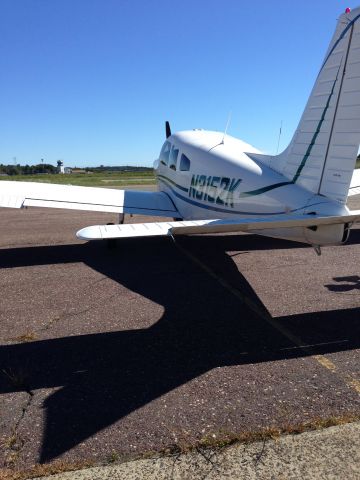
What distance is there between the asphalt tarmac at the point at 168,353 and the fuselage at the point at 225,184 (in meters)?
1.25

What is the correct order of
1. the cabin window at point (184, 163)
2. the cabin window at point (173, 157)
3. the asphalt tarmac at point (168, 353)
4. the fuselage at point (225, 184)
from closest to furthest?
the asphalt tarmac at point (168, 353)
the fuselage at point (225, 184)
the cabin window at point (184, 163)
the cabin window at point (173, 157)

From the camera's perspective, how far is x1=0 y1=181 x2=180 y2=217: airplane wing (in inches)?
396

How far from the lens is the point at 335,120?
229 inches

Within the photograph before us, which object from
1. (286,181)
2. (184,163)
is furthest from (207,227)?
(184,163)

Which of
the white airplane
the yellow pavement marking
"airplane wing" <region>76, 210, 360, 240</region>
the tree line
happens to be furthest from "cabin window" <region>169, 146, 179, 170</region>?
the tree line

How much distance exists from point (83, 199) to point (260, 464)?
9.00m

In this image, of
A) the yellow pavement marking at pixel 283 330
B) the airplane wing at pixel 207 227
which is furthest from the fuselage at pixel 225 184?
the yellow pavement marking at pixel 283 330

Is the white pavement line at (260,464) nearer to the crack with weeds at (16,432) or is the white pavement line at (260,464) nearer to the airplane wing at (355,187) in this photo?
the crack with weeds at (16,432)

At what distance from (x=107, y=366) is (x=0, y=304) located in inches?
108

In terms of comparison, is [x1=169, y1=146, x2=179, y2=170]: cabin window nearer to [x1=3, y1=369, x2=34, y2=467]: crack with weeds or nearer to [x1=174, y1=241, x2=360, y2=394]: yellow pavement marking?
[x1=174, y1=241, x2=360, y2=394]: yellow pavement marking

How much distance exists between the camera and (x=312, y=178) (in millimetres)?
6277

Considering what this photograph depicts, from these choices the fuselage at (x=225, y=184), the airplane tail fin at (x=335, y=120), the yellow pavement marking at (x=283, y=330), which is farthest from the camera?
the fuselage at (x=225, y=184)

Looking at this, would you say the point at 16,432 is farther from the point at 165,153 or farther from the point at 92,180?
the point at 92,180

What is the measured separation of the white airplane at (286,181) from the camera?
4754 mm
